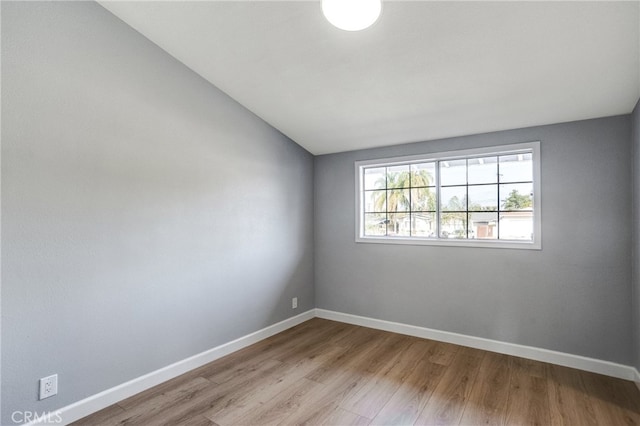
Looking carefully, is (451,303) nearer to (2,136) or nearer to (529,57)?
(529,57)

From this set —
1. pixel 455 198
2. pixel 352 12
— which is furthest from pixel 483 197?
pixel 352 12

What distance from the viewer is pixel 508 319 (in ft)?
9.89

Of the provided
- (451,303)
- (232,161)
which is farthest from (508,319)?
(232,161)

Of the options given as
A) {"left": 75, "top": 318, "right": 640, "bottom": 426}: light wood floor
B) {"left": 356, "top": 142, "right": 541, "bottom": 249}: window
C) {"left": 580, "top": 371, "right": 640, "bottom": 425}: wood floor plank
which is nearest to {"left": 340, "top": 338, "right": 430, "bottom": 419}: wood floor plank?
{"left": 75, "top": 318, "right": 640, "bottom": 426}: light wood floor

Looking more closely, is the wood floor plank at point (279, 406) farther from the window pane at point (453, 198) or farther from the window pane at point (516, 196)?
the window pane at point (516, 196)

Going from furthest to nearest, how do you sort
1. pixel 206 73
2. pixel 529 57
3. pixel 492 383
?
1. pixel 206 73
2. pixel 492 383
3. pixel 529 57

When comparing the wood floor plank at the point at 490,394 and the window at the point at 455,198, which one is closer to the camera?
the wood floor plank at the point at 490,394

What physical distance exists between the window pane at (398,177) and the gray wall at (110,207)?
170cm

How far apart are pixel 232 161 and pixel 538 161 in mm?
2965

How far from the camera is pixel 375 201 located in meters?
3.98

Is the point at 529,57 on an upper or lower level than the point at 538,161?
upper

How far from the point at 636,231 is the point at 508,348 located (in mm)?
1462

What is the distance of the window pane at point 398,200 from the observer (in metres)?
3.74

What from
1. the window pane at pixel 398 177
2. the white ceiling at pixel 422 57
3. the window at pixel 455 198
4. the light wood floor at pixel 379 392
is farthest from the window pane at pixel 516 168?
the light wood floor at pixel 379 392
